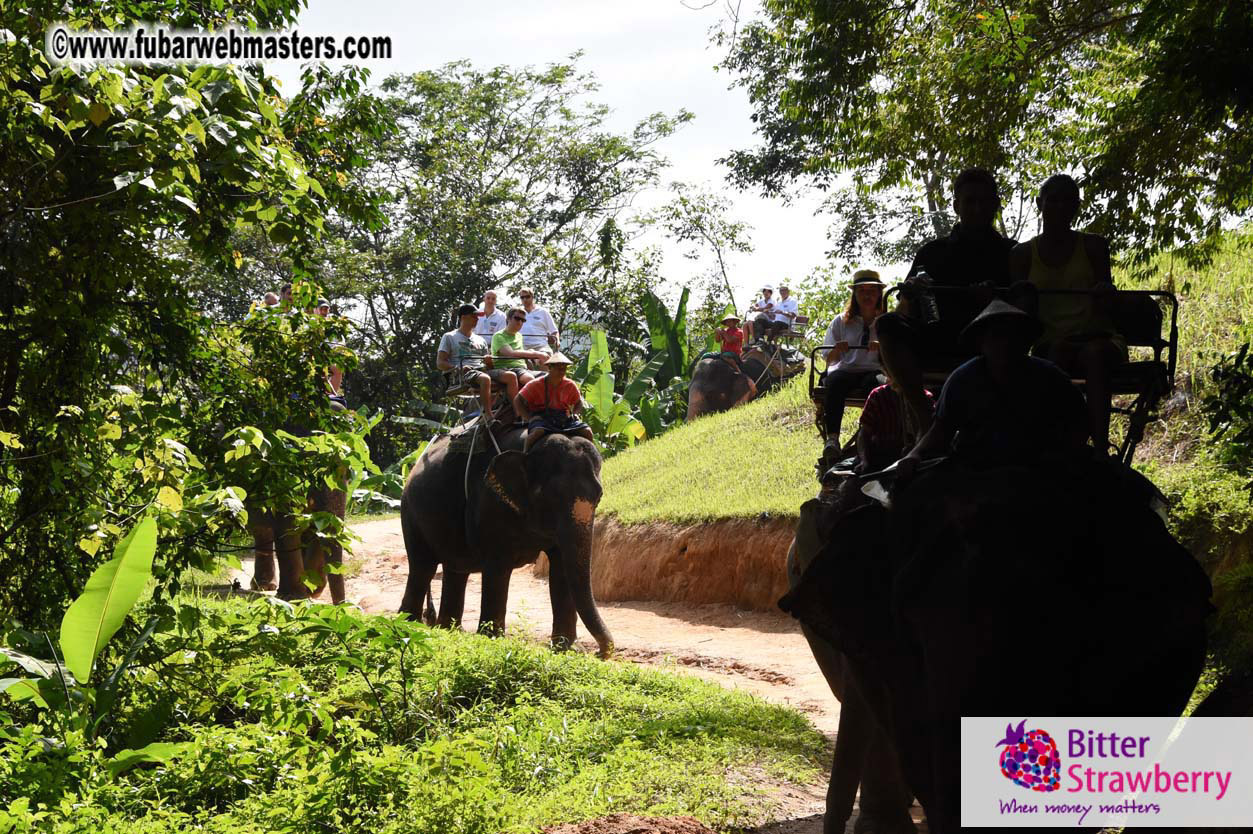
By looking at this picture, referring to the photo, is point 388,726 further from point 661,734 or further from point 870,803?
point 870,803

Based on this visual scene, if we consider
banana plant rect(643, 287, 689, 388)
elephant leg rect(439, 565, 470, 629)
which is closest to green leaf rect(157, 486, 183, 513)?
elephant leg rect(439, 565, 470, 629)

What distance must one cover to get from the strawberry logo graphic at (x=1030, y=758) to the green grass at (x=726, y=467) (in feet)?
32.1

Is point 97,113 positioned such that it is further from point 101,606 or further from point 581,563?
point 581,563

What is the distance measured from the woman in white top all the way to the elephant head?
227cm

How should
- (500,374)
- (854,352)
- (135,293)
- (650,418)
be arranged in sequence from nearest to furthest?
1. (135,293)
2. (854,352)
3. (500,374)
4. (650,418)

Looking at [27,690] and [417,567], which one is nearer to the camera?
[27,690]

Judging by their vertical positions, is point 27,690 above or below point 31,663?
below

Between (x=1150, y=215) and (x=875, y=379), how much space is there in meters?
4.57

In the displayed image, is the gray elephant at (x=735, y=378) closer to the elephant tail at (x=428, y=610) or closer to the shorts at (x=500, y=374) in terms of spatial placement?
the elephant tail at (x=428, y=610)

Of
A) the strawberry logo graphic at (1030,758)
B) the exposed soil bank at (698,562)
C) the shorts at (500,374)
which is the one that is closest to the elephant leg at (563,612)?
the shorts at (500,374)

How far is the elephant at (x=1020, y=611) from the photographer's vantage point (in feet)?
10.6

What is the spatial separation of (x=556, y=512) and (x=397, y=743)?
3.36m

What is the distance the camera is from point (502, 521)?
993cm

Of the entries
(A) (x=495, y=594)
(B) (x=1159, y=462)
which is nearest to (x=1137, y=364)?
(A) (x=495, y=594)
